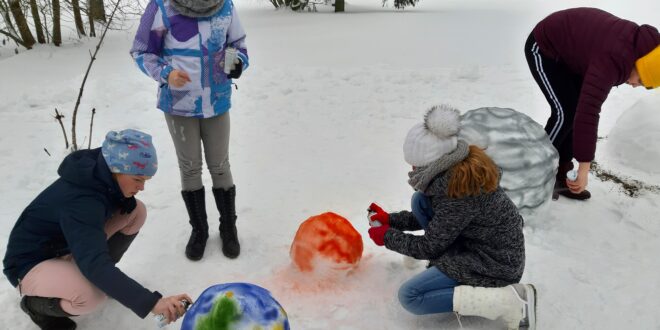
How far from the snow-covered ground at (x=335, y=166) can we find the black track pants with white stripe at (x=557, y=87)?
55 centimetres

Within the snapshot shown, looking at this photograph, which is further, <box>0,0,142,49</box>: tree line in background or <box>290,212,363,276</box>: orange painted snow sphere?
<box>0,0,142,49</box>: tree line in background

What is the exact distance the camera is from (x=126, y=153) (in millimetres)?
2191

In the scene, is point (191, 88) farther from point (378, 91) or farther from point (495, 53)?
point (495, 53)

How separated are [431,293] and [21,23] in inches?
302

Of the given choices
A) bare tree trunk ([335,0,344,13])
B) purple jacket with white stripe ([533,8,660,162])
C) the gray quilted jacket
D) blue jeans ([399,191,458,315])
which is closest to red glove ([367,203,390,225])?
the gray quilted jacket

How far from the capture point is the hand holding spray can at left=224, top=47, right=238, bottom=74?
268 centimetres

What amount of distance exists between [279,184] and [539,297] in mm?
2069

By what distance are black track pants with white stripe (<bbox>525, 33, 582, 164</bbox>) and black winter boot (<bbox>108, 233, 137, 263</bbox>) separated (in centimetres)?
291

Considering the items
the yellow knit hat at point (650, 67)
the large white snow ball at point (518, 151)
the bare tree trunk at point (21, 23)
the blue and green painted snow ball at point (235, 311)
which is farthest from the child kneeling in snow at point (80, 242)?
the bare tree trunk at point (21, 23)

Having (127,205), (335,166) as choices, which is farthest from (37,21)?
(127,205)

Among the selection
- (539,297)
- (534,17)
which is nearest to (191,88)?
(539,297)

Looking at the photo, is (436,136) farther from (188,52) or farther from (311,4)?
(311,4)

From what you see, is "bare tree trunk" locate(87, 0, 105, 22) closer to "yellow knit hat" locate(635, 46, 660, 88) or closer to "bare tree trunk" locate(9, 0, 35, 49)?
"bare tree trunk" locate(9, 0, 35, 49)

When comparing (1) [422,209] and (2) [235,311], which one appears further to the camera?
(1) [422,209]
